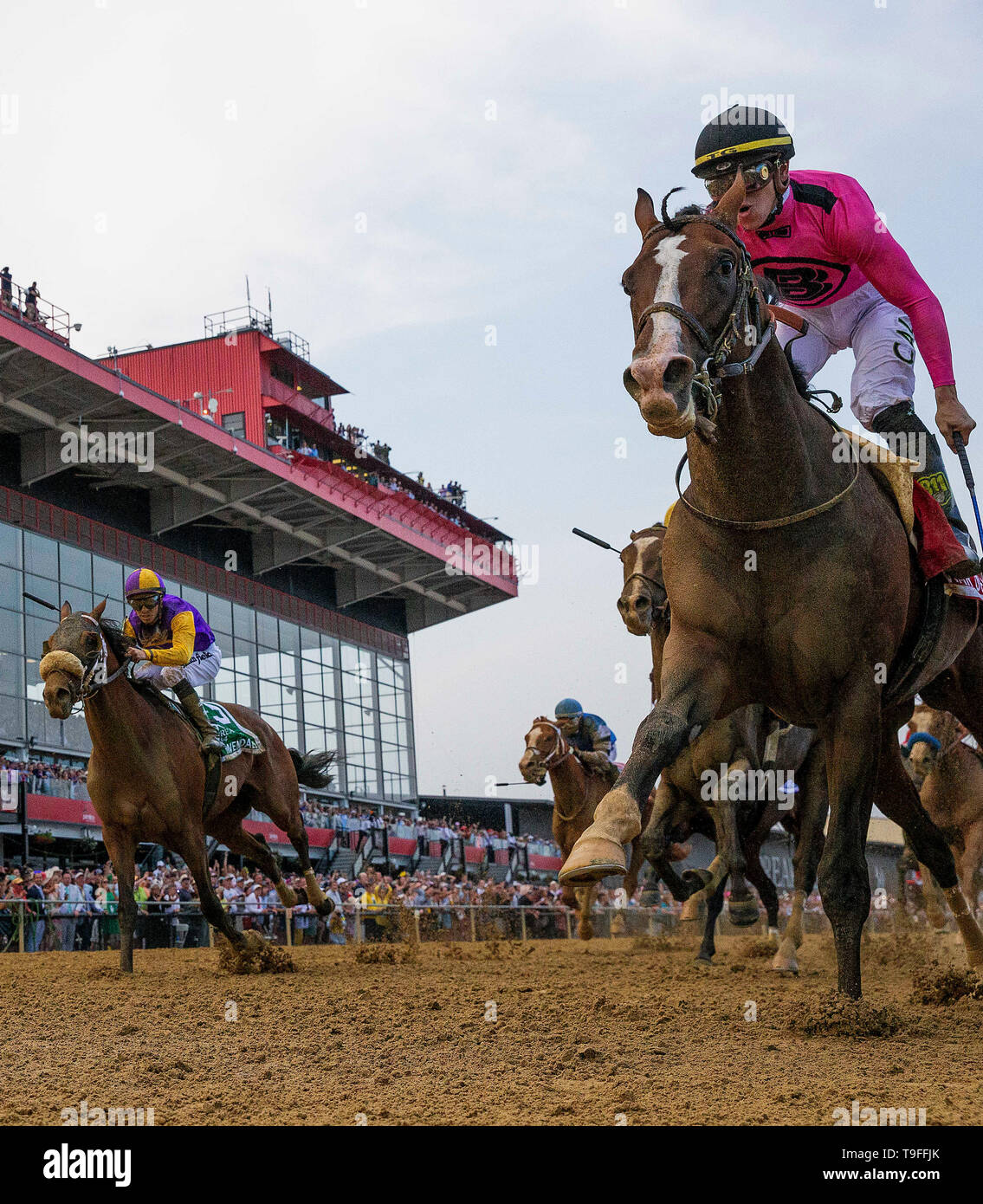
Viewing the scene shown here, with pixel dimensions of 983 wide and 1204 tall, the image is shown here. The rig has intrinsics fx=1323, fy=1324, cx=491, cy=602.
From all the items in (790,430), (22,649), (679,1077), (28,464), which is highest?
(28,464)

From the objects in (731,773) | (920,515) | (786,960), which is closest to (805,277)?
(920,515)

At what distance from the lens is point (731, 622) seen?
526 centimetres

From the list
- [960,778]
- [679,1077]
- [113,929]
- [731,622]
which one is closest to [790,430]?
[731,622]

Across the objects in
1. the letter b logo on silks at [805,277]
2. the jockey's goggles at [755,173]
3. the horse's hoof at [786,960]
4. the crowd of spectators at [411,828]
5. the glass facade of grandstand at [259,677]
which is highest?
the glass facade of grandstand at [259,677]

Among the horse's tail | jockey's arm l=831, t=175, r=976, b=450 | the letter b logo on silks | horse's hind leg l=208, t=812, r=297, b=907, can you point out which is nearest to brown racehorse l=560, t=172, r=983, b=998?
jockey's arm l=831, t=175, r=976, b=450

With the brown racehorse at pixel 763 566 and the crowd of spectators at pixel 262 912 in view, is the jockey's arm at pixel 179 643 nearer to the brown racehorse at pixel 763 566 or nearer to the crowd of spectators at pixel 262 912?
the crowd of spectators at pixel 262 912

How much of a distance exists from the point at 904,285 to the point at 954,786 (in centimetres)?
874

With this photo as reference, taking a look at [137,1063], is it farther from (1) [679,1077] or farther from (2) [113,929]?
(2) [113,929]

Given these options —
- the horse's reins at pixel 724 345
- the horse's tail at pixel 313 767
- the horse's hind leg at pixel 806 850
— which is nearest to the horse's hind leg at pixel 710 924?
the horse's hind leg at pixel 806 850

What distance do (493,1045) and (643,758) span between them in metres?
1.25

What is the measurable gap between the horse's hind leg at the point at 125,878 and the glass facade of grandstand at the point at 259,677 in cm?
2289

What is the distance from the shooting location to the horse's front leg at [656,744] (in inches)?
176

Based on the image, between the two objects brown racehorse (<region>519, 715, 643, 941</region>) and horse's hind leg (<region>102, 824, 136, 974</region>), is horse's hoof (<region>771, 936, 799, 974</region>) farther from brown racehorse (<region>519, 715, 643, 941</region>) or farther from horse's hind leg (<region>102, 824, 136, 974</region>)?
brown racehorse (<region>519, 715, 643, 941</region>)

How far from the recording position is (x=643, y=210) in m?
5.27
